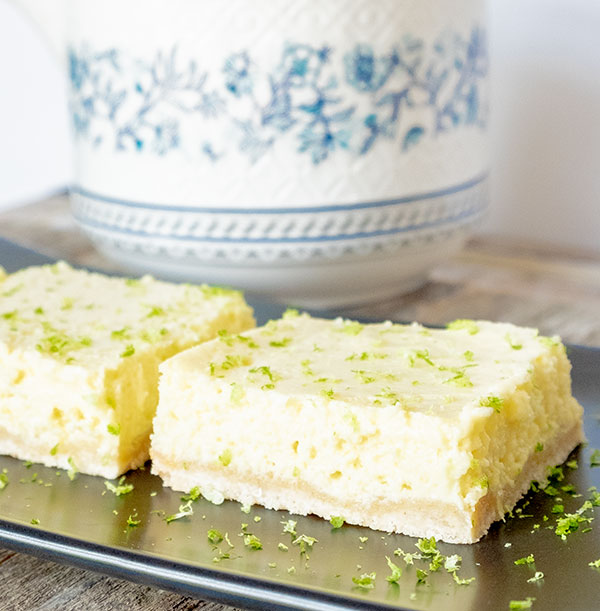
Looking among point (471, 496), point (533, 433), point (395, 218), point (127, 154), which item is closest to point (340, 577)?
point (471, 496)

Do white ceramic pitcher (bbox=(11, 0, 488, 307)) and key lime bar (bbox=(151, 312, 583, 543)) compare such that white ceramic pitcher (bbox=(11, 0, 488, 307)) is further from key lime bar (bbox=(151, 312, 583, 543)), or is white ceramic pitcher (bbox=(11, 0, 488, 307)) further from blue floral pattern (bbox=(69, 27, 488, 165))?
key lime bar (bbox=(151, 312, 583, 543))

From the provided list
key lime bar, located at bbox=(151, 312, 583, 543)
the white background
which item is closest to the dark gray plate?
key lime bar, located at bbox=(151, 312, 583, 543)

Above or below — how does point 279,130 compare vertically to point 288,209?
above

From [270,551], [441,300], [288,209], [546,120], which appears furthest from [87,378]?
[546,120]

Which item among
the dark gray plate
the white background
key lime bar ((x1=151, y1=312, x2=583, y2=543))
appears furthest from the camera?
the white background

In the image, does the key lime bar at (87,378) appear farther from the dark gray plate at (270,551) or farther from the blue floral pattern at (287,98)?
the blue floral pattern at (287,98)

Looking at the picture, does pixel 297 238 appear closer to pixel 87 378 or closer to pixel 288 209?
pixel 288 209
